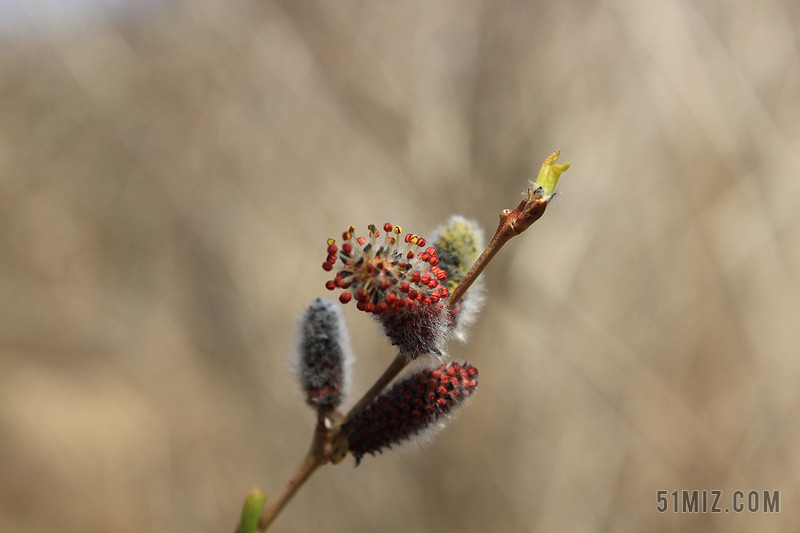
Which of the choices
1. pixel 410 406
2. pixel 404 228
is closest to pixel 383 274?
pixel 410 406

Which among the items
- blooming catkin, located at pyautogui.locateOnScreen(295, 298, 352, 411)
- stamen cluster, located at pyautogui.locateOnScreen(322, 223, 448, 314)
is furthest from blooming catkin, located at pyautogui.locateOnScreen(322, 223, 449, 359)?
blooming catkin, located at pyautogui.locateOnScreen(295, 298, 352, 411)

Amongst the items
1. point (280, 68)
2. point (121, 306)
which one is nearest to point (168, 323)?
point (121, 306)

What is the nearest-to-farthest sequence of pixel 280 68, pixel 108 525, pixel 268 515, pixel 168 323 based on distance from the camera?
1. pixel 268 515
2. pixel 108 525
3. pixel 168 323
4. pixel 280 68

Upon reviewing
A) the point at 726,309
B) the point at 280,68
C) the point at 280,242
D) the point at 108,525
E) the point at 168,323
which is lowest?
the point at 108,525

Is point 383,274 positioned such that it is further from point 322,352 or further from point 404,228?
point 404,228

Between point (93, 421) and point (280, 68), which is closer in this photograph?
point (93, 421)

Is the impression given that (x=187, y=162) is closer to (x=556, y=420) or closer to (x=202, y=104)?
(x=202, y=104)
